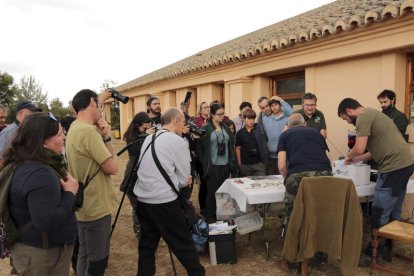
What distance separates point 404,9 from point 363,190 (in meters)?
2.34

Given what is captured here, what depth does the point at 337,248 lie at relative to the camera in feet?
11.0

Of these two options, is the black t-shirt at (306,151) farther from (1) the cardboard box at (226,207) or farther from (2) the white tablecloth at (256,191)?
(1) the cardboard box at (226,207)

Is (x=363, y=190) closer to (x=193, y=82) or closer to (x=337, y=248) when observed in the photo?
(x=337, y=248)

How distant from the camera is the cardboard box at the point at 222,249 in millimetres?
3928

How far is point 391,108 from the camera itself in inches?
172

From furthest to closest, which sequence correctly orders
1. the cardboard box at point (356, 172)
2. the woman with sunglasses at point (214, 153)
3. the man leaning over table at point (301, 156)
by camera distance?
the woman with sunglasses at point (214, 153)
the cardboard box at point (356, 172)
the man leaning over table at point (301, 156)

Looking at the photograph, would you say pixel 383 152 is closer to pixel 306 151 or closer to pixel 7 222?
pixel 306 151

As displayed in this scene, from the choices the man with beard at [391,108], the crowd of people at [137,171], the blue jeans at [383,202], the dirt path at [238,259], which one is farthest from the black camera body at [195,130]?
the man with beard at [391,108]

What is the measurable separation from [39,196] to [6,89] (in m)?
28.9

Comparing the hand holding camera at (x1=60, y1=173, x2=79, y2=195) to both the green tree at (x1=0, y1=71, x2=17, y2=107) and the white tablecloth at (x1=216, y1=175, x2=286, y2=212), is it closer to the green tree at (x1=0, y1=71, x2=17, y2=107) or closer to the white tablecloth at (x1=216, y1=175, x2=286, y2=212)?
the white tablecloth at (x1=216, y1=175, x2=286, y2=212)

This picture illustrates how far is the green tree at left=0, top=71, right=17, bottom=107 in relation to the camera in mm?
25891

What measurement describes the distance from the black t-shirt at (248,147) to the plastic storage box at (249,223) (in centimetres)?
103

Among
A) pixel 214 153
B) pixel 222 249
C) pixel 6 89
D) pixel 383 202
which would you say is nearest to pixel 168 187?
pixel 222 249

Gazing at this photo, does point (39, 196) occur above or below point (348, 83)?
below
